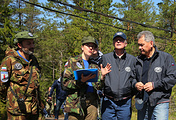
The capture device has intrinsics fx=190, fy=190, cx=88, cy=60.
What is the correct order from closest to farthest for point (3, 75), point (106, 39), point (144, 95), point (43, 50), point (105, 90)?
point (3, 75) < point (144, 95) < point (105, 90) < point (106, 39) < point (43, 50)

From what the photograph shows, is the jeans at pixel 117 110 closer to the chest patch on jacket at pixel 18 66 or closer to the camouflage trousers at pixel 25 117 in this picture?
the camouflage trousers at pixel 25 117

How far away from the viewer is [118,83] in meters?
3.22

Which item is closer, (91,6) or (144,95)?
(144,95)

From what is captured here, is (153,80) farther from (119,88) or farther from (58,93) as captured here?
(58,93)

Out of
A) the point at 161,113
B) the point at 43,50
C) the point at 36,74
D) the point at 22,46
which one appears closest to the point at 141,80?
the point at 161,113

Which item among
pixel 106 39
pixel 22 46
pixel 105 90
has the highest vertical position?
pixel 106 39

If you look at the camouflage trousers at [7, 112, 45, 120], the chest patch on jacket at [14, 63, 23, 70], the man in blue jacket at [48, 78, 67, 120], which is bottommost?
the man in blue jacket at [48, 78, 67, 120]

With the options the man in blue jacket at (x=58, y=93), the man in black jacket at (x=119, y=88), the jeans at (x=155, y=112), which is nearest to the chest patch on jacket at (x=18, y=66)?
the man in black jacket at (x=119, y=88)

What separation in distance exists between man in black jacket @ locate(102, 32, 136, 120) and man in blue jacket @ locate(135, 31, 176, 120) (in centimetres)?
17

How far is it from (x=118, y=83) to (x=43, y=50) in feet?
72.9

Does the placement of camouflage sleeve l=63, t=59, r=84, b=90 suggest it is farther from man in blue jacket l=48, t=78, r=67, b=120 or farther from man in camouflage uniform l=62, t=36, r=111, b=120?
man in blue jacket l=48, t=78, r=67, b=120

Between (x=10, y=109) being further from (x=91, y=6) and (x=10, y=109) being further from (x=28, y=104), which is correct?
(x=91, y=6)

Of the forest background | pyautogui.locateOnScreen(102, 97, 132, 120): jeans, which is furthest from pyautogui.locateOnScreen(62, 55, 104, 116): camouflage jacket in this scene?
the forest background

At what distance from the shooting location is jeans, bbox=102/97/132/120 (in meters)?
3.22
